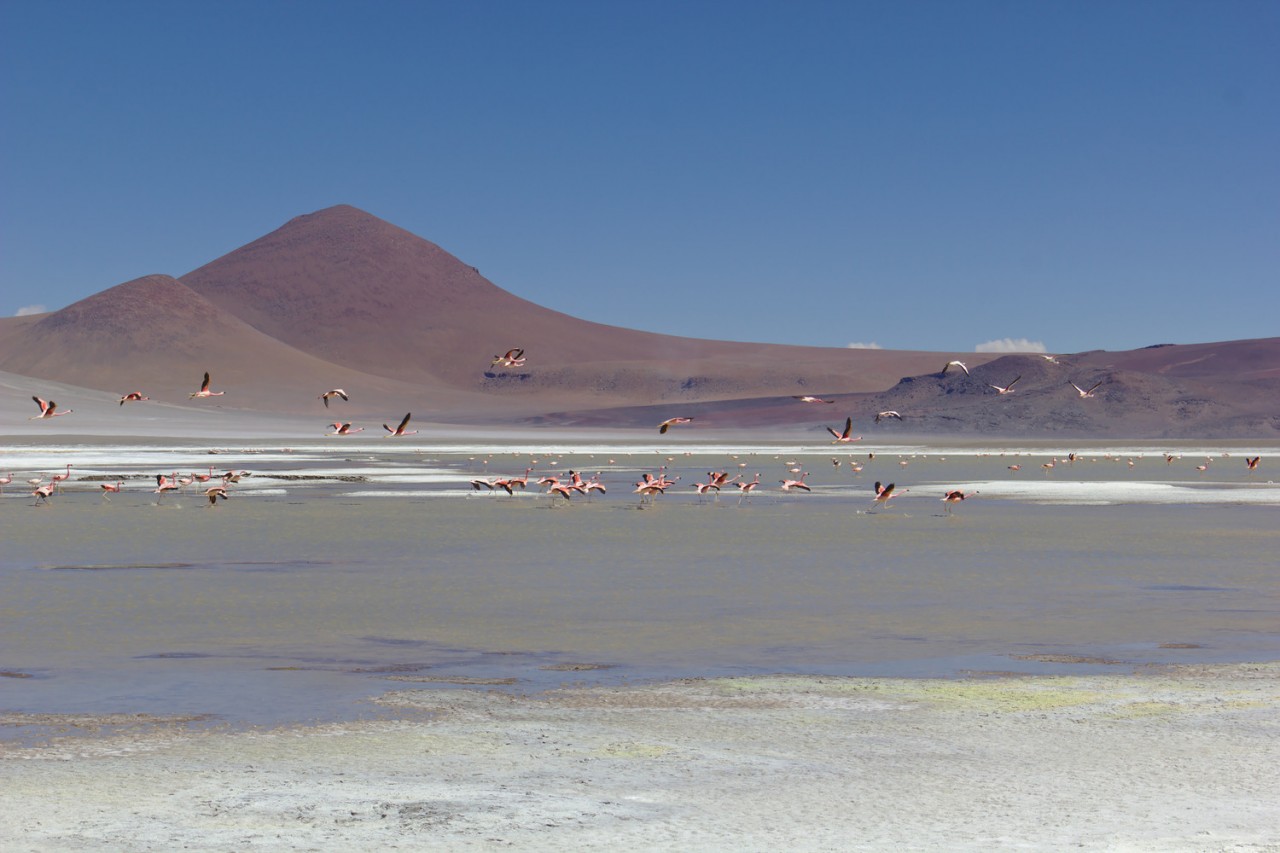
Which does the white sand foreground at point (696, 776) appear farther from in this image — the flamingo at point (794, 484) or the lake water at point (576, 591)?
the flamingo at point (794, 484)

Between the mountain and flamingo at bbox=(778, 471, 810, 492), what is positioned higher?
the mountain

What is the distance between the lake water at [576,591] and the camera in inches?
484

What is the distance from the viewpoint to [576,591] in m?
17.1

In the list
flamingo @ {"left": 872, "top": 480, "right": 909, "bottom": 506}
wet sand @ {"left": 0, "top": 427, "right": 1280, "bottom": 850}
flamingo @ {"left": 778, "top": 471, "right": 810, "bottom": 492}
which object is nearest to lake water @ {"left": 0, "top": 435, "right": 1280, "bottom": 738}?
wet sand @ {"left": 0, "top": 427, "right": 1280, "bottom": 850}

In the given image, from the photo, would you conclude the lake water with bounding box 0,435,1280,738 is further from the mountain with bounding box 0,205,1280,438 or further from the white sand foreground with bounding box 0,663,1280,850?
the mountain with bounding box 0,205,1280,438

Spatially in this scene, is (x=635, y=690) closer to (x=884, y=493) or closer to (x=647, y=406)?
(x=884, y=493)

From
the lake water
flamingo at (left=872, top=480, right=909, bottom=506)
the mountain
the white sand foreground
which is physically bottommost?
the white sand foreground

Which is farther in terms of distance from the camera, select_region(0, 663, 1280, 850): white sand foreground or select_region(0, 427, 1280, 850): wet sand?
select_region(0, 427, 1280, 850): wet sand

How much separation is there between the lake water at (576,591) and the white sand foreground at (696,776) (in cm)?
96

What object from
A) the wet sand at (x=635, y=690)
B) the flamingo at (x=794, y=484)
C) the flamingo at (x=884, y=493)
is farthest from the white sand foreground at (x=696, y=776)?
the flamingo at (x=794, y=484)

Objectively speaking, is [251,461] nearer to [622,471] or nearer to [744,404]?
[622,471]

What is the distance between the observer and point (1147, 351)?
593ft

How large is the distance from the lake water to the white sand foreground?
0.96 metres

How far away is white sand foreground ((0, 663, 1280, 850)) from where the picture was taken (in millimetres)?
7598
